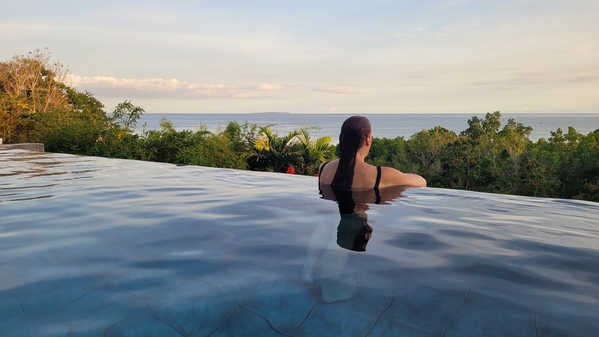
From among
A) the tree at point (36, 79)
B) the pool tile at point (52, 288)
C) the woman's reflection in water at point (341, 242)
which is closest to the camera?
the pool tile at point (52, 288)

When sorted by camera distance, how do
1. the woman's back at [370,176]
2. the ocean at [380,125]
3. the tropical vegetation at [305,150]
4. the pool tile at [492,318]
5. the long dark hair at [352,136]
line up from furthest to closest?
the ocean at [380,125] → the tropical vegetation at [305,150] → the woman's back at [370,176] → the long dark hair at [352,136] → the pool tile at [492,318]

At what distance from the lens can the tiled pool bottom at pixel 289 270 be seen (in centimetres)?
176

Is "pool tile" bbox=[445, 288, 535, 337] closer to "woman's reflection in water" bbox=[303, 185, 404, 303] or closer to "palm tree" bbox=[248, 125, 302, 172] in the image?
"woman's reflection in water" bbox=[303, 185, 404, 303]

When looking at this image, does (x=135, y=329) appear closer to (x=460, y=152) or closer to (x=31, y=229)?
(x=31, y=229)

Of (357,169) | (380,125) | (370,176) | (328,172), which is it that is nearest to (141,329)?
(357,169)

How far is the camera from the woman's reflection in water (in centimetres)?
208

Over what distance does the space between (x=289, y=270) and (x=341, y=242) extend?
68 centimetres

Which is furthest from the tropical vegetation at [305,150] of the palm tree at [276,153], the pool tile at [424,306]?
the pool tile at [424,306]

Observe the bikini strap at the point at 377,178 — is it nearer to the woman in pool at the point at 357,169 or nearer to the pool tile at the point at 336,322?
the woman in pool at the point at 357,169

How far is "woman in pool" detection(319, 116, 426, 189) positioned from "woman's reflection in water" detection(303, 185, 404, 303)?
0.13m

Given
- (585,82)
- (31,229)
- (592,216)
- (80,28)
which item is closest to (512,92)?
(585,82)

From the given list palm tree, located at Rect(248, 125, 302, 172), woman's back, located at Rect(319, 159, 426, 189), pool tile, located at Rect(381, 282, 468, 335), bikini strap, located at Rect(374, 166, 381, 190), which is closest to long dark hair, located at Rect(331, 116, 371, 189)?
Result: woman's back, located at Rect(319, 159, 426, 189)

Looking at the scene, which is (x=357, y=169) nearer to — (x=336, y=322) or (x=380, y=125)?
(x=336, y=322)

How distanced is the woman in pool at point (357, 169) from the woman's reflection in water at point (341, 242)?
0.13 m
